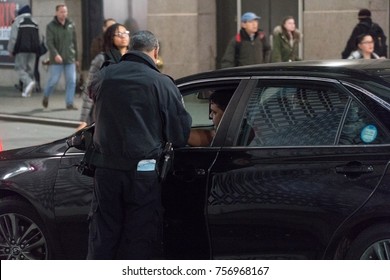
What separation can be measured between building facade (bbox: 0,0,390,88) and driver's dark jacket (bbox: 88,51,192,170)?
1298cm

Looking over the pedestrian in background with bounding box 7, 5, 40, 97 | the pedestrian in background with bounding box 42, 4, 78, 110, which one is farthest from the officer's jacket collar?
the pedestrian in background with bounding box 7, 5, 40, 97

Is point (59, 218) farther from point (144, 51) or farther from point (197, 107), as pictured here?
point (197, 107)

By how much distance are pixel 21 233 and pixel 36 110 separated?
12028 millimetres

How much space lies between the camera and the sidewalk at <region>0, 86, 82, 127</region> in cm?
1744

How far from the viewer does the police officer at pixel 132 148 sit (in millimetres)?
5961

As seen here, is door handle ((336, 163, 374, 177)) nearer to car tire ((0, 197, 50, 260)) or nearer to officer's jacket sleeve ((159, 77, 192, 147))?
officer's jacket sleeve ((159, 77, 192, 147))

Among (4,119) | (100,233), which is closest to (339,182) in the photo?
(100,233)

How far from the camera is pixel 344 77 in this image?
235 inches

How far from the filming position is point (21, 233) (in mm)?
7004

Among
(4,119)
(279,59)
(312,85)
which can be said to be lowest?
(4,119)

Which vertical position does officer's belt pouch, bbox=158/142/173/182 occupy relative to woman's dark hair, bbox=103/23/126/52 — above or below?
below

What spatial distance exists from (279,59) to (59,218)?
9139 millimetres

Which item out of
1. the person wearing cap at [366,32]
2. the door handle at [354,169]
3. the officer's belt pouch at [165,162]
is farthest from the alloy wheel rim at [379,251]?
the person wearing cap at [366,32]

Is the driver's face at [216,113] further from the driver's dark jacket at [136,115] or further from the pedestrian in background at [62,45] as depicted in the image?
the pedestrian in background at [62,45]
